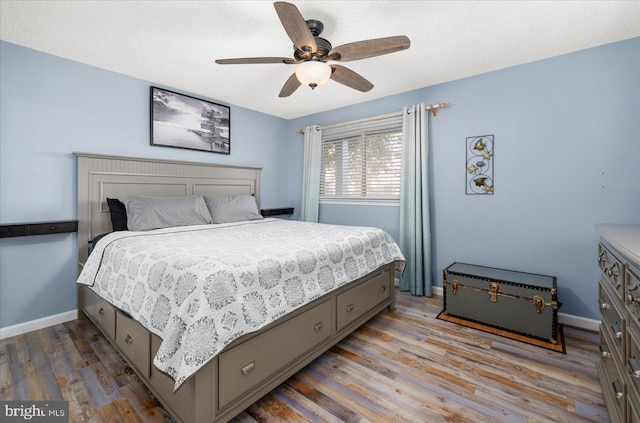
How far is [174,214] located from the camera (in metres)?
2.80

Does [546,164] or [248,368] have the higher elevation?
[546,164]

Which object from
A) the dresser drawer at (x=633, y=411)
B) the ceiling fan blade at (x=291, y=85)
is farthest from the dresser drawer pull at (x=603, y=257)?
the ceiling fan blade at (x=291, y=85)

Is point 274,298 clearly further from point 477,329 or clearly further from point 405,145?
point 405,145

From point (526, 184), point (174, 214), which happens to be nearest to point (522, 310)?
point (526, 184)

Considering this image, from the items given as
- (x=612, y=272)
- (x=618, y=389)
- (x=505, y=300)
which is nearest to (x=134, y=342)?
(x=618, y=389)

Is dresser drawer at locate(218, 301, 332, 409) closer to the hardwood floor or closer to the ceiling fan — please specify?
the hardwood floor

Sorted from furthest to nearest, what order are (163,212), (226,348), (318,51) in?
1. (163,212)
2. (318,51)
3. (226,348)

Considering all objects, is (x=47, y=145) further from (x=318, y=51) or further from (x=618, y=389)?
(x=618, y=389)

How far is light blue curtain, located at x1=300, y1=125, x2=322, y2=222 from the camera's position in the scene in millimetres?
4273

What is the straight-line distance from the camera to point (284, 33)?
222 cm

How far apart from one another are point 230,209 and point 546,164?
3239 millimetres

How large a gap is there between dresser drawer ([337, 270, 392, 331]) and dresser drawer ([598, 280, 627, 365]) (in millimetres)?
1471

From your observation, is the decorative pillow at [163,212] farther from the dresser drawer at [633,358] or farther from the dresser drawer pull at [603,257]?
the dresser drawer pull at [603,257]

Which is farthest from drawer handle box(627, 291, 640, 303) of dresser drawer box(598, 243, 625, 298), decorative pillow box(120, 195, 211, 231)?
decorative pillow box(120, 195, 211, 231)
